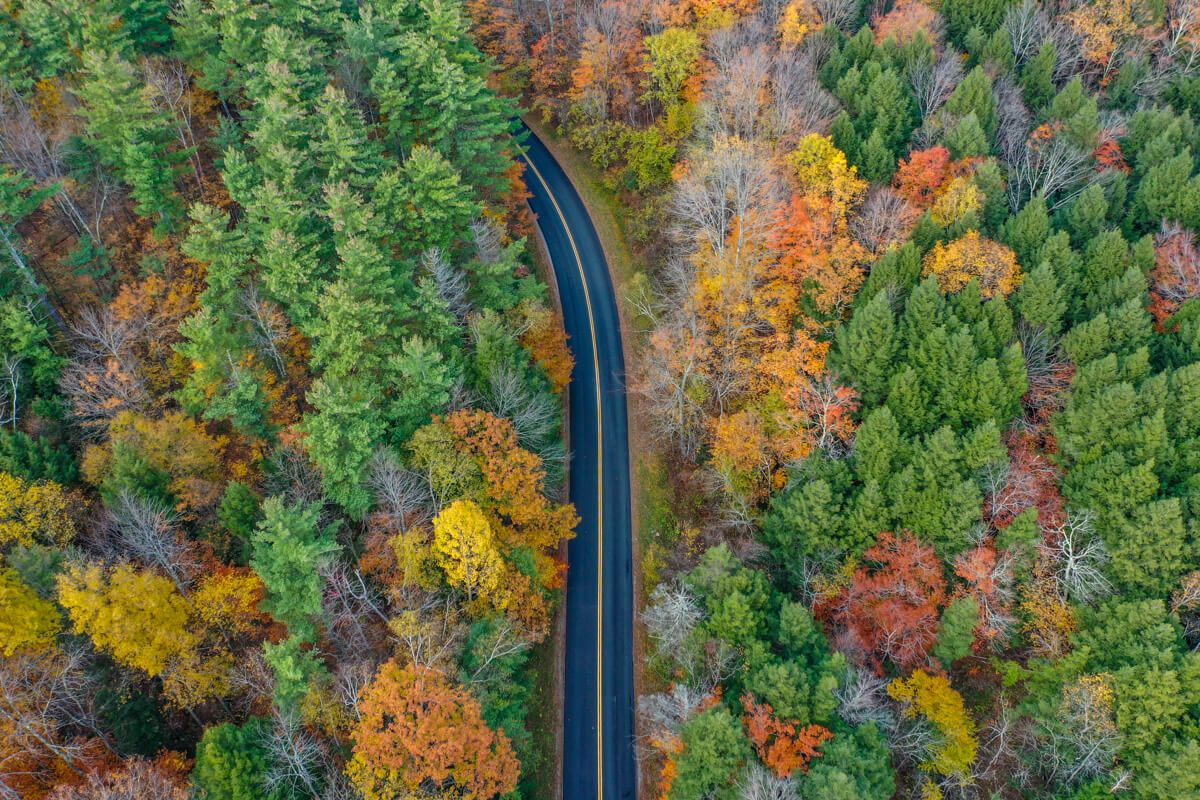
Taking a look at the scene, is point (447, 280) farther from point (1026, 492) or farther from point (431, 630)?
point (1026, 492)

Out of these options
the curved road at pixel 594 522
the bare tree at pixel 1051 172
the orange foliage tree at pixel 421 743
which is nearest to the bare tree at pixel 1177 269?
the bare tree at pixel 1051 172

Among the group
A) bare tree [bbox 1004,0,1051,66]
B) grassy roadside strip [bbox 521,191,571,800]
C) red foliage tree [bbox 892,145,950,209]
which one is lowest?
grassy roadside strip [bbox 521,191,571,800]

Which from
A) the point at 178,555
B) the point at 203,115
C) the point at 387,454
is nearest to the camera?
the point at 178,555

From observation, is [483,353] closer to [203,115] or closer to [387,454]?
[387,454]

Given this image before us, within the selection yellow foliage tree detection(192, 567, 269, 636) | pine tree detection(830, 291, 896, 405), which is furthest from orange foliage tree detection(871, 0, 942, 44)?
yellow foliage tree detection(192, 567, 269, 636)

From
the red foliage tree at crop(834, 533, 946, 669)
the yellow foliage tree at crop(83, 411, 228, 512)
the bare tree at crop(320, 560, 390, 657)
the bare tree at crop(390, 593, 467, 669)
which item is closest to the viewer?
the bare tree at crop(390, 593, 467, 669)

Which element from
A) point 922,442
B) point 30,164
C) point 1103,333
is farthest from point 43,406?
point 1103,333

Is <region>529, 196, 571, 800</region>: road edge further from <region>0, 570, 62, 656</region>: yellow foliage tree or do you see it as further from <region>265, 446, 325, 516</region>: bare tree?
<region>0, 570, 62, 656</region>: yellow foliage tree

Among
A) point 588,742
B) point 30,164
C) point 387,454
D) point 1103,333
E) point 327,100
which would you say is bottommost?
point 588,742
